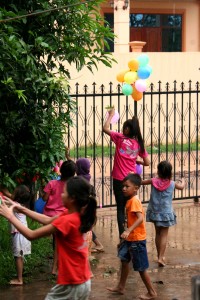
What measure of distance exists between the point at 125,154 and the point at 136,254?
6.53ft

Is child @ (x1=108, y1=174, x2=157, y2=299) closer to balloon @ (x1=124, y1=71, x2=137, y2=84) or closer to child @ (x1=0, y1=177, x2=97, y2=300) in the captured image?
child @ (x1=0, y1=177, x2=97, y2=300)

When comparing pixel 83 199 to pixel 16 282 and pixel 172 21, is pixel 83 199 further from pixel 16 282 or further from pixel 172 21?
pixel 172 21

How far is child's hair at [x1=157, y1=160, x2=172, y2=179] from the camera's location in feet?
26.7

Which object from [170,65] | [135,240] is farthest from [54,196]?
[170,65]

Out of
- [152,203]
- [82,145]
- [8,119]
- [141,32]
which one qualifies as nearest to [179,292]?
[152,203]

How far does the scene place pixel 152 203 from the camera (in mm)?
8359

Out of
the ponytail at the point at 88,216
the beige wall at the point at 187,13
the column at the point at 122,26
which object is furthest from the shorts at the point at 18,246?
the beige wall at the point at 187,13

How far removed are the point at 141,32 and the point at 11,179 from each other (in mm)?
17772

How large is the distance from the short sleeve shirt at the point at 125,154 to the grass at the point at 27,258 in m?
1.21

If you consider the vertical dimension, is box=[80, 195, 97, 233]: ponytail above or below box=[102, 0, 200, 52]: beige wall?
below

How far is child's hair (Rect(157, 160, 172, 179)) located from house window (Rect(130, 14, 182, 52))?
16.8m

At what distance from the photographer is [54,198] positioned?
7629mm

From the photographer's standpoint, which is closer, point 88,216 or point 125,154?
point 88,216

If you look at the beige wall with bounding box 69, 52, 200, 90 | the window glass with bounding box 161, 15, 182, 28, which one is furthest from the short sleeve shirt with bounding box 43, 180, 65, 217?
the window glass with bounding box 161, 15, 182, 28
